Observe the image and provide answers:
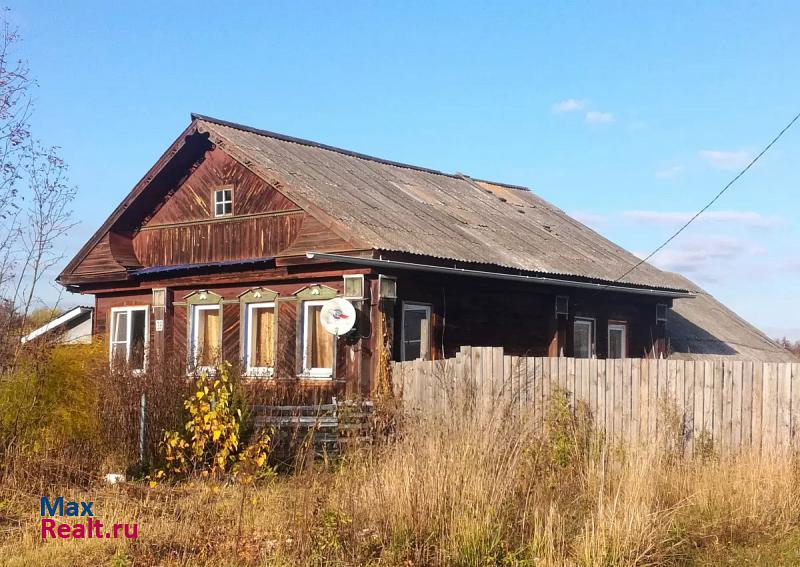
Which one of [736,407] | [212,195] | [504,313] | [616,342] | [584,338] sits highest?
[212,195]

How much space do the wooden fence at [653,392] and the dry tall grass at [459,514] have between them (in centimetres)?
116

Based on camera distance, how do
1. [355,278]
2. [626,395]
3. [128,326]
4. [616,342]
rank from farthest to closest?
1. [616,342]
2. [128,326]
3. [355,278]
4. [626,395]

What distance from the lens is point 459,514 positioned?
6.99m

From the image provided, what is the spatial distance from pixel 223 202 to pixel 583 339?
8.28 m

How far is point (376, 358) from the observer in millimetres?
14570

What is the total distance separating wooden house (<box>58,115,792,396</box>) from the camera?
48.7 feet

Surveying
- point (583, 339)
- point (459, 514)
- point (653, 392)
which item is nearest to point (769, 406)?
point (653, 392)

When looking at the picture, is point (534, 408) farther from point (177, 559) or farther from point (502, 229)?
point (502, 229)

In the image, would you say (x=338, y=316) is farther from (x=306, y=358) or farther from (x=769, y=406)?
(x=769, y=406)

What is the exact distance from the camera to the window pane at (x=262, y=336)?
53.6 ft

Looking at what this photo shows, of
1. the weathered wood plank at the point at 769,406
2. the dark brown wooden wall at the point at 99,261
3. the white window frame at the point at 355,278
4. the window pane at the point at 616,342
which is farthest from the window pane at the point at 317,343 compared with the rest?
the window pane at the point at 616,342

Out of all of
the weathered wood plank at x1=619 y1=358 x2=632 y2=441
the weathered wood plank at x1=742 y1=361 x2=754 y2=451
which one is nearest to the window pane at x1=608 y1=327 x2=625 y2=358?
the weathered wood plank at x1=619 y1=358 x2=632 y2=441

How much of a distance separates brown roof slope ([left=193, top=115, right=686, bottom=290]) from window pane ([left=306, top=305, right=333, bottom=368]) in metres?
1.92

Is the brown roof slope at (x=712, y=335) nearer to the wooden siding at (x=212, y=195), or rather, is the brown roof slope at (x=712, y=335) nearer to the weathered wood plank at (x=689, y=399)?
the wooden siding at (x=212, y=195)
